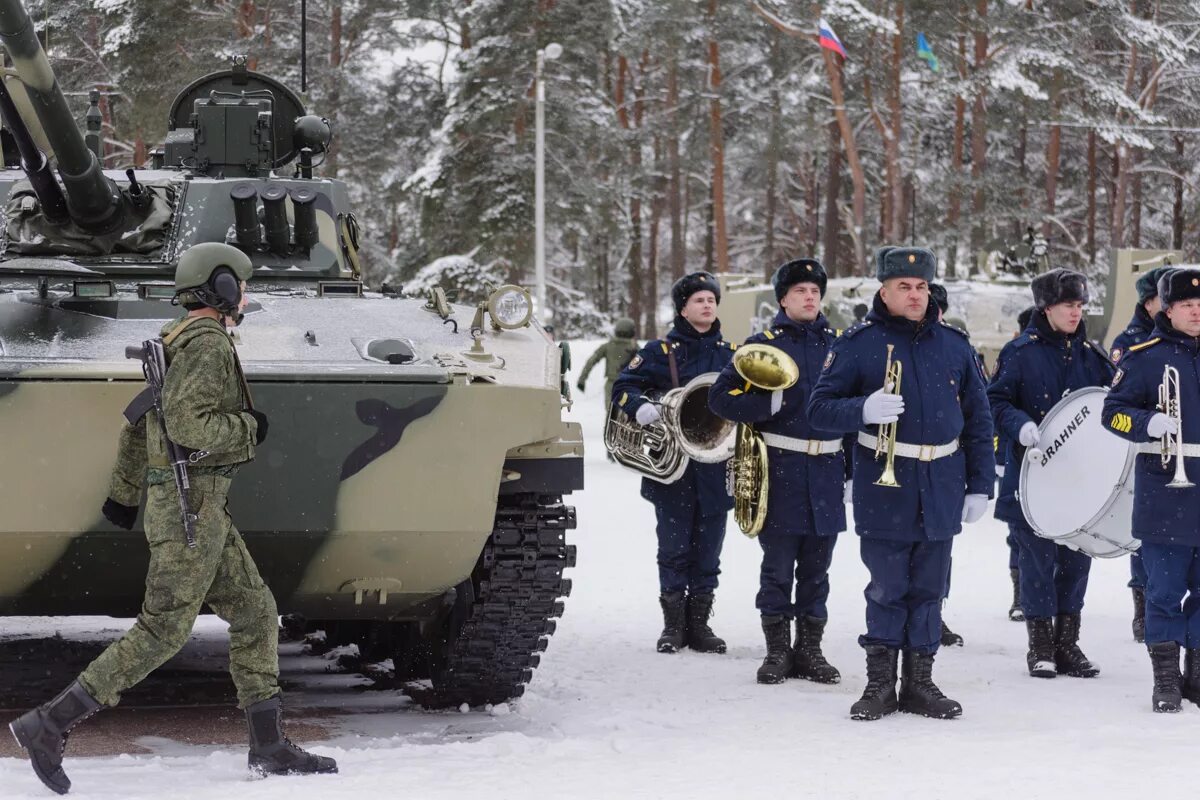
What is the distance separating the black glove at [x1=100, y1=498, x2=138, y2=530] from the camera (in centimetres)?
580

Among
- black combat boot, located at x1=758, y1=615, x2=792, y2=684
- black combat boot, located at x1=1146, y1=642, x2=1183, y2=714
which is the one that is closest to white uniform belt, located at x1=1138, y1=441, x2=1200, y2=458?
black combat boot, located at x1=1146, y1=642, x2=1183, y2=714

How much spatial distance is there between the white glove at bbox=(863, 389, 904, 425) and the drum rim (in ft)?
3.91

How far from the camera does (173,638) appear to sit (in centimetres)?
564

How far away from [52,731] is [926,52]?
2548 centimetres

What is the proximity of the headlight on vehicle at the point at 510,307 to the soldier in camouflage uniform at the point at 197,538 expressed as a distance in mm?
1423

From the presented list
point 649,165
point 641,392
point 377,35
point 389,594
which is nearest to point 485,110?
point 377,35

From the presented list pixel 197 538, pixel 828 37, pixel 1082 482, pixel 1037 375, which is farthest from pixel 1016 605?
pixel 828 37

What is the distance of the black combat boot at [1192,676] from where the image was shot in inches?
279

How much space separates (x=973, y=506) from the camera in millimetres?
6910

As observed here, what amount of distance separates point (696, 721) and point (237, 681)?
1.87 meters

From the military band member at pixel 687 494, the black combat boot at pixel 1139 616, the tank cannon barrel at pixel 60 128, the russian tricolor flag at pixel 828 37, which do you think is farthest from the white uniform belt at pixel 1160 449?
the russian tricolor flag at pixel 828 37

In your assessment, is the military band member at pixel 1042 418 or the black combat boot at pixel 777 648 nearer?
the black combat boot at pixel 777 648

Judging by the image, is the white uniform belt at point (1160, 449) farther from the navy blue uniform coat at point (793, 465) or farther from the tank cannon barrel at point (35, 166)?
the tank cannon barrel at point (35, 166)

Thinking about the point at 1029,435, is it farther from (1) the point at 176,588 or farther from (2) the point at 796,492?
(1) the point at 176,588
